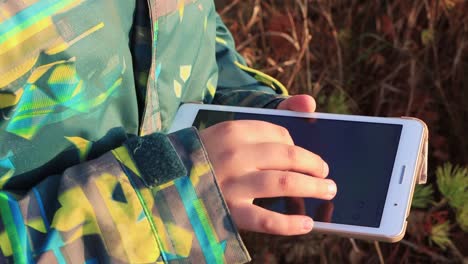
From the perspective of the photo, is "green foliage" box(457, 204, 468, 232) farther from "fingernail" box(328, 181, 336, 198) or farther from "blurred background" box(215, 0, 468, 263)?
"fingernail" box(328, 181, 336, 198)

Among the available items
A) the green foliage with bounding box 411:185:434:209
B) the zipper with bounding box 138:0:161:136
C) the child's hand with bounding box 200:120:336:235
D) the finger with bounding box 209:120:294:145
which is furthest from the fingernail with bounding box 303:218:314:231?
the green foliage with bounding box 411:185:434:209

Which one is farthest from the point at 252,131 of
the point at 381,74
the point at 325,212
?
the point at 381,74

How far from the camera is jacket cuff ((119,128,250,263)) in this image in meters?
0.84

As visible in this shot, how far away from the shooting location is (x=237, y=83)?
1.23m

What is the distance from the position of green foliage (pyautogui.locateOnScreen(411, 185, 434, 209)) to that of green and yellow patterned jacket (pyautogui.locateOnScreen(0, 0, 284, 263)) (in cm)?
82

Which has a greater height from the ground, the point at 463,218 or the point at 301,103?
the point at 301,103

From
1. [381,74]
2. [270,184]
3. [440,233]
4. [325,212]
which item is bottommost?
[440,233]

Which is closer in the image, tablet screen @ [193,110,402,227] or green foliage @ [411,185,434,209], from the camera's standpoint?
tablet screen @ [193,110,402,227]

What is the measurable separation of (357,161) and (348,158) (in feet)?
0.04

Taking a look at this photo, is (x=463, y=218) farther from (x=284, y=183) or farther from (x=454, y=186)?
(x=284, y=183)

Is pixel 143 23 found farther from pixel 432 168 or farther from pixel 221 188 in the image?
pixel 432 168

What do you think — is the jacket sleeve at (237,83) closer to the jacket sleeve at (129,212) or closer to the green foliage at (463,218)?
the jacket sleeve at (129,212)

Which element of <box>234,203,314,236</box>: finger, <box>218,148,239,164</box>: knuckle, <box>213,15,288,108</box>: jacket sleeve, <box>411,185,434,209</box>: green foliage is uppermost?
<box>218,148,239,164</box>: knuckle

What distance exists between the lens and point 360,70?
1.85 meters
